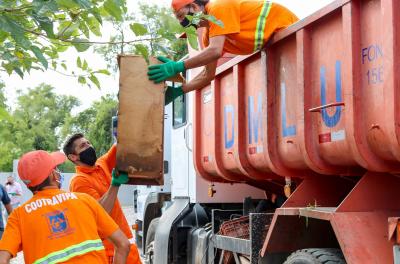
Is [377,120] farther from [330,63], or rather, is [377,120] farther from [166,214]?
[166,214]

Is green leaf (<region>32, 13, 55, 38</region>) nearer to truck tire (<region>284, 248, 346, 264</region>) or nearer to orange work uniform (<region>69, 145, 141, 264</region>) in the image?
truck tire (<region>284, 248, 346, 264</region>)

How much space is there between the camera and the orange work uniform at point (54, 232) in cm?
344

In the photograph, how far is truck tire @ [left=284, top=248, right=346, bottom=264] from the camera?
13.1 feet

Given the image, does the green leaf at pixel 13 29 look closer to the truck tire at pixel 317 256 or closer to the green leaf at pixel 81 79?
the green leaf at pixel 81 79

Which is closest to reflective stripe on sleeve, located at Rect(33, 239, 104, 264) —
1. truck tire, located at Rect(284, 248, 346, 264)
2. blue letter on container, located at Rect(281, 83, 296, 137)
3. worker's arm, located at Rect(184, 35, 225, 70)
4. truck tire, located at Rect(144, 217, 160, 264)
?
truck tire, located at Rect(284, 248, 346, 264)

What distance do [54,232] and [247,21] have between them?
2.40m

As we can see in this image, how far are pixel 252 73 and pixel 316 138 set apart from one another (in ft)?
3.98

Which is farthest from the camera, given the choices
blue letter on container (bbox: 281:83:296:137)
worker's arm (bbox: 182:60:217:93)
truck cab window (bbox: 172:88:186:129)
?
truck cab window (bbox: 172:88:186:129)

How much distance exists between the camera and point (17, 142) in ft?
143

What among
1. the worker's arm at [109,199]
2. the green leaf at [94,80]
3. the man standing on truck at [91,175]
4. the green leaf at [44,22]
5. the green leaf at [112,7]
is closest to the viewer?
the green leaf at [44,22]

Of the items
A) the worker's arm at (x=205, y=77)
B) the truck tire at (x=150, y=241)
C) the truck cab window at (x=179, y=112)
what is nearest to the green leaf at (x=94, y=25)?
the worker's arm at (x=205, y=77)

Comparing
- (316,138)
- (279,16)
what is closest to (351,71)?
(316,138)

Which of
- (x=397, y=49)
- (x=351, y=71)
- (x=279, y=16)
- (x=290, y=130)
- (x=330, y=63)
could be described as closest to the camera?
(x=397, y=49)

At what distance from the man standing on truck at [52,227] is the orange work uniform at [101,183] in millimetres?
1471
